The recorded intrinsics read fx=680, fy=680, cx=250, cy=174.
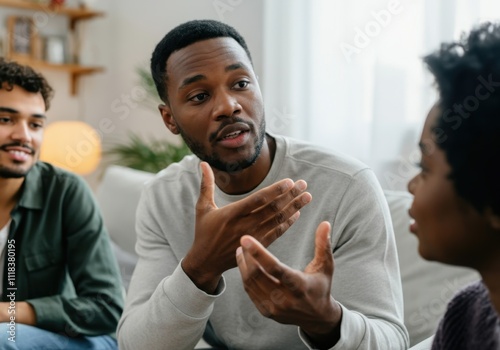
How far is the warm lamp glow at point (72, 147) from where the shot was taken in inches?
159

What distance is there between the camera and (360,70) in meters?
2.78

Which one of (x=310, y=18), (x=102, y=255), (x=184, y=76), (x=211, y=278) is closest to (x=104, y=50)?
(x=310, y=18)

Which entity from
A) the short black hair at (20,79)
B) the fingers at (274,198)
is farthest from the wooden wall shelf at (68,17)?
the fingers at (274,198)

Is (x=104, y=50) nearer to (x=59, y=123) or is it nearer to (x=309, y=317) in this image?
(x=59, y=123)

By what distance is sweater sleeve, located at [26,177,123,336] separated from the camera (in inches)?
70.0

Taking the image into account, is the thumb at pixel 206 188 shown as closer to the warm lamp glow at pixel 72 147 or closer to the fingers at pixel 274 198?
the fingers at pixel 274 198

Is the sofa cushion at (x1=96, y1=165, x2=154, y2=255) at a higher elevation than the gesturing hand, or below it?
below

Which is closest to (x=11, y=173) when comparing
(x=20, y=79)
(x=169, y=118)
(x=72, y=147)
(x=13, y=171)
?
(x=13, y=171)

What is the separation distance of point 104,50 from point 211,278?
11.9ft

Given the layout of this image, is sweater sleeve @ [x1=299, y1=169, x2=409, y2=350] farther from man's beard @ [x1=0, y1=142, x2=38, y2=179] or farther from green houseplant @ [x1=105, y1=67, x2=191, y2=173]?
green houseplant @ [x1=105, y1=67, x2=191, y2=173]

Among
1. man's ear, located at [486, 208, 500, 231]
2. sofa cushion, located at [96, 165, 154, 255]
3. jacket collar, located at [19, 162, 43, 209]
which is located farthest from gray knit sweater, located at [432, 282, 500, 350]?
sofa cushion, located at [96, 165, 154, 255]

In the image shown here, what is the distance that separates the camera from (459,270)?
163 cm

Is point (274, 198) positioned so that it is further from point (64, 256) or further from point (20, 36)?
point (20, 36)

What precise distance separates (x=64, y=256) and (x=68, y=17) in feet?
10.2
